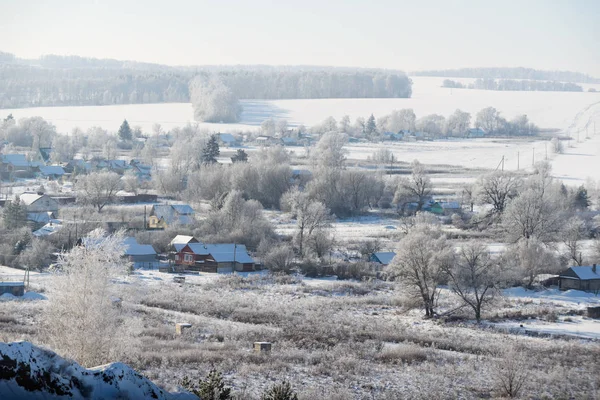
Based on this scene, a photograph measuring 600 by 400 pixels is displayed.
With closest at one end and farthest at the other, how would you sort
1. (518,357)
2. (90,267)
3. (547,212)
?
(90,267), (518,357), (547,212)

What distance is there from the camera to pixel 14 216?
3212 cm

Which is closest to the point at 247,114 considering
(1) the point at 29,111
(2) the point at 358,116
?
(2) the point at 358,116

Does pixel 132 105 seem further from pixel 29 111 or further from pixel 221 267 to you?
pixel 221 267

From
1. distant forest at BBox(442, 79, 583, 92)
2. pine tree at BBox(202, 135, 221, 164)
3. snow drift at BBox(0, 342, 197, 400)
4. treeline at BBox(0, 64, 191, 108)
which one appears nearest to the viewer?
snow drift at BBox(0, 342, 197, 400)

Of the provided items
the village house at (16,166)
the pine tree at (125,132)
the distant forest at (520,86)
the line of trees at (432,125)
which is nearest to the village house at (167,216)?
the village house at (16,166)

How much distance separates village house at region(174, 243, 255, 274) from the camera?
27.8 m

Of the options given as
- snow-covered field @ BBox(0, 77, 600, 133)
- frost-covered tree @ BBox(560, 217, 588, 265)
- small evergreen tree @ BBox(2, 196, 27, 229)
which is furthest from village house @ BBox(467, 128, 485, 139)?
small evergreen tree @ BBox(2, 196, 27, 229)

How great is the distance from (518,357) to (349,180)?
89.1 feet

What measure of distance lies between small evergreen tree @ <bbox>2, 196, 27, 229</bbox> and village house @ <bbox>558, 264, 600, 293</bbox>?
779 inches

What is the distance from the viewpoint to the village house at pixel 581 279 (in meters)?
25.2

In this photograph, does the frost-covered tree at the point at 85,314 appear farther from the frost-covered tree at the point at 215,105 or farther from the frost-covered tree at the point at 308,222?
the frost-covered tree at the point at 215,105

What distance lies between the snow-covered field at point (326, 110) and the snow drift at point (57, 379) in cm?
7064

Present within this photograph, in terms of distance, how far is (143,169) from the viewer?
176ft

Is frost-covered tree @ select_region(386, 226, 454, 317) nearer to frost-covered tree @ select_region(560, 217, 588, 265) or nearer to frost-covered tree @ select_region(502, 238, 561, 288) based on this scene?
frost-covered tree @ select_region(502, 238, 561, 288)
